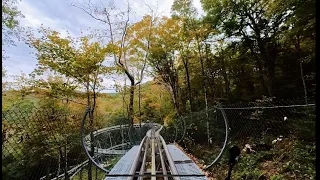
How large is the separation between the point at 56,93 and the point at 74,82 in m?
0.62

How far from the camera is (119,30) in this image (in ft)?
29.8

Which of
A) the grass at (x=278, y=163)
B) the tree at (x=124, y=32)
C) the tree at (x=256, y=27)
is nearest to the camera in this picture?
the grass at (x=278, y=163)

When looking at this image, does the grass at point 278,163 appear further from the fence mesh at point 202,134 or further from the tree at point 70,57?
the tree at point 70,57

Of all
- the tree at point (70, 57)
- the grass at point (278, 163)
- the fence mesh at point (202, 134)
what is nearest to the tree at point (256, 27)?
the fence mesh at point (202, 134)

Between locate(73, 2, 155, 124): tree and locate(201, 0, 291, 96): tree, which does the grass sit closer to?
locate(201, 0, 291, 96): tree

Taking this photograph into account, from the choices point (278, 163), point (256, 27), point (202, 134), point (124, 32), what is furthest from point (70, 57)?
point (256, 27)

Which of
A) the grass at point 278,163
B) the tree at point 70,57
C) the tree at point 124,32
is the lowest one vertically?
the grass at point 278,163

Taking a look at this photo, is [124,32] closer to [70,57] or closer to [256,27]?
[70,57]

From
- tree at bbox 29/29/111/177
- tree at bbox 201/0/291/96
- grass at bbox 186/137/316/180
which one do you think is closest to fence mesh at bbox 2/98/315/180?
grass at bbox 186/137/316/180

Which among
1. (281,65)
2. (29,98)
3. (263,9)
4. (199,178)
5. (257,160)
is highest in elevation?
(263,9)

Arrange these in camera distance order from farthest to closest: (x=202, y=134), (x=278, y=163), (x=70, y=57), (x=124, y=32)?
(x=124, y=32) → (x=202, y=134) → (x=70, y=57) → (x=278, y=163)

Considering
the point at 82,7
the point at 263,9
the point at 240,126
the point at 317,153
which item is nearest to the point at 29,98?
the point at 82,7

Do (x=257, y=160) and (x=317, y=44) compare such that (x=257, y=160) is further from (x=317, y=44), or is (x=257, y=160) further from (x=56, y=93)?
(x=56, y=93)

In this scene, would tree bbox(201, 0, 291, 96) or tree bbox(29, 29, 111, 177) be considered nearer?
tree bbox(29, 29, 111, 177)
